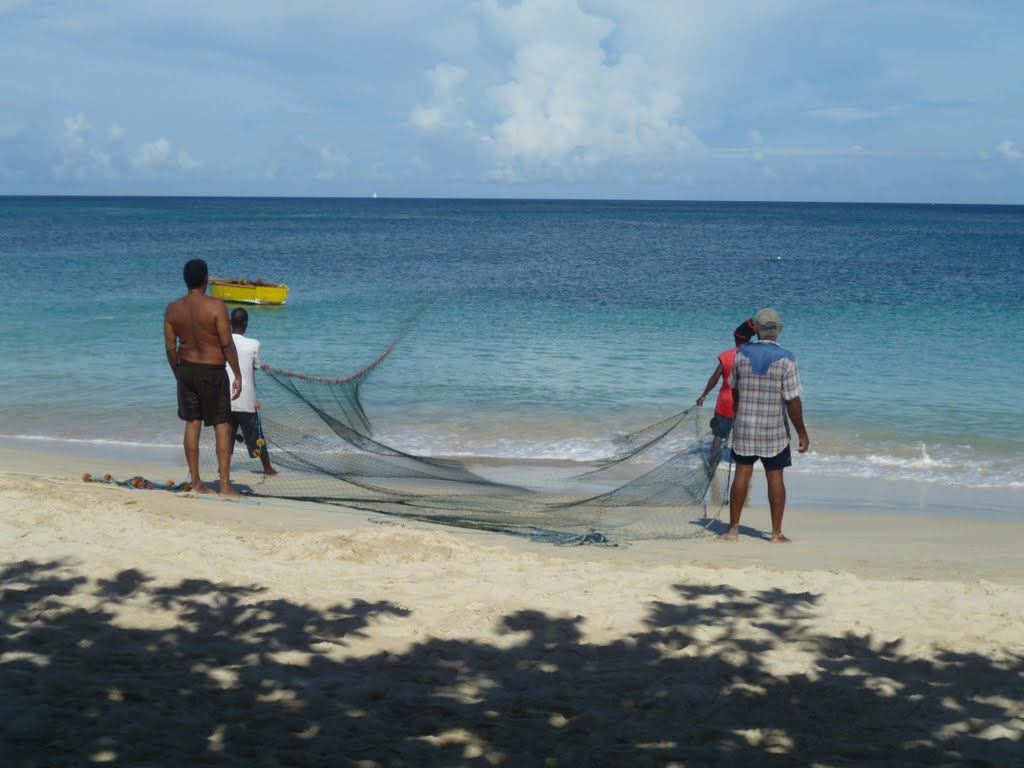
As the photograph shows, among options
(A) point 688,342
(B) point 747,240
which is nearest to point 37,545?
(A) point 688,342

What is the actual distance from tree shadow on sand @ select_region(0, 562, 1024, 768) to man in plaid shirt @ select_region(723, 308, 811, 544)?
61.7 inches

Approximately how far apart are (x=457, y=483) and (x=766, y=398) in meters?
2.78

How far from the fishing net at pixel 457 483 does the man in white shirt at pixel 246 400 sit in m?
0.16

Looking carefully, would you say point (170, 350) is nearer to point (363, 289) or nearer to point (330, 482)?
point (330, 482)

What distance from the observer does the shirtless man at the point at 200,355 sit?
261 inches

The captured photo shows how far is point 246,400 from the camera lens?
744cm

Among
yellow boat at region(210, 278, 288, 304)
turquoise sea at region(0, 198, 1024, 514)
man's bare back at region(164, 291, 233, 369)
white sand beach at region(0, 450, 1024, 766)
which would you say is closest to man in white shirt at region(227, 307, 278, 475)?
man's bare back at region(164, 291, 233, 369)

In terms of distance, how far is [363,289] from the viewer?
30.8 meters

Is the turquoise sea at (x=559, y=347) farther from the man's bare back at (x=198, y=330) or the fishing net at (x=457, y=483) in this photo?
the man's bare back at (x=198, y=330)

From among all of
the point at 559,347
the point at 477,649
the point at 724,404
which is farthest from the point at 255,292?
the point at 477,649

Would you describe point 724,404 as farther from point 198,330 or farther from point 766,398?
point 198,330

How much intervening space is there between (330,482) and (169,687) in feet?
13.3

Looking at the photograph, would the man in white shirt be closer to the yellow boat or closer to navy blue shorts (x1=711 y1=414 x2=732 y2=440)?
navy blue shorts (x1=711 y1=414 x2=732 y2=440)

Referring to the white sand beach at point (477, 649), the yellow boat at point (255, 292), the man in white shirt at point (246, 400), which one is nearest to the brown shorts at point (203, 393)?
the man in white shirt at point (246, 400)
